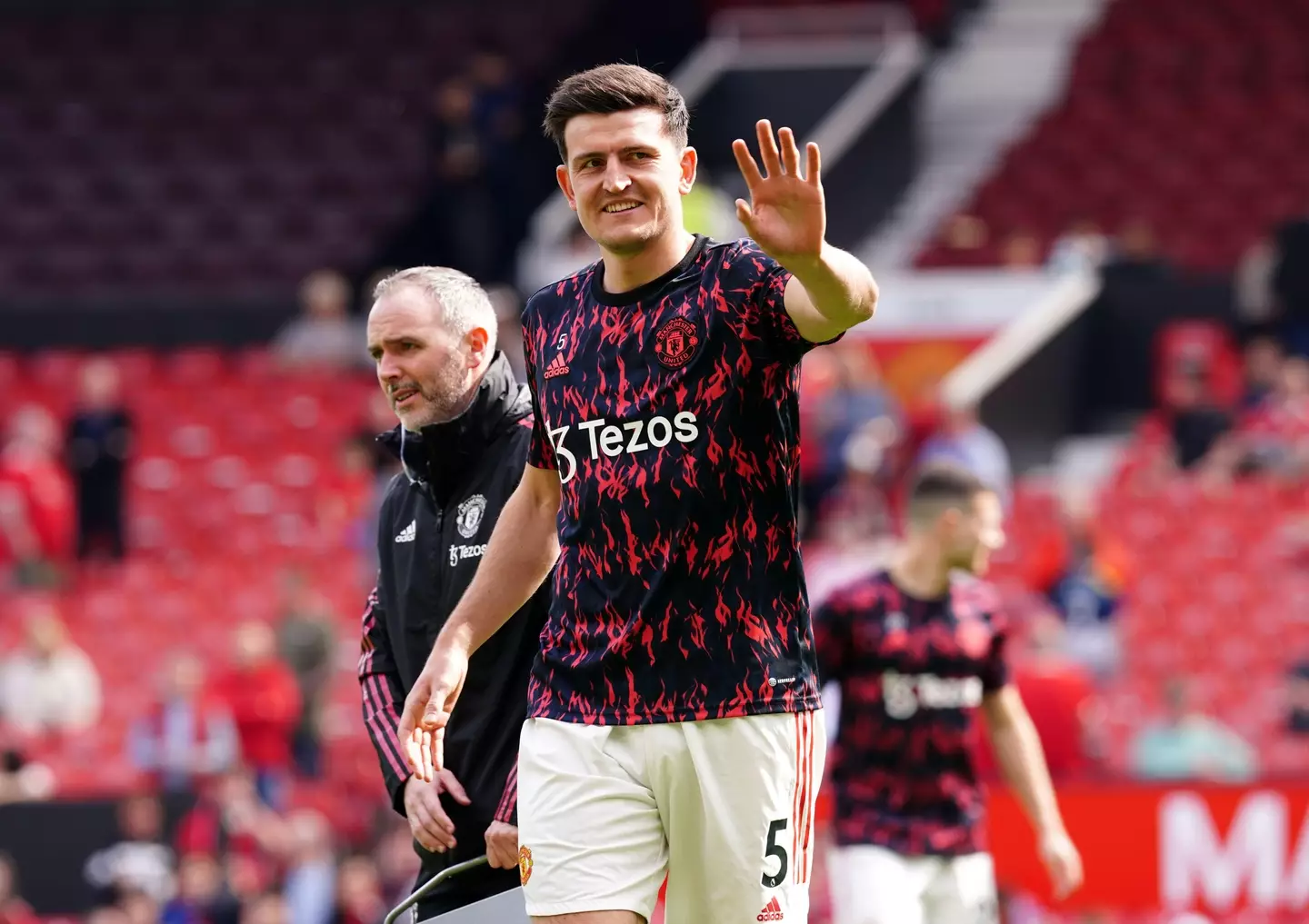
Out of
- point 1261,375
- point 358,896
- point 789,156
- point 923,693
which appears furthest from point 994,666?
point 1261,375

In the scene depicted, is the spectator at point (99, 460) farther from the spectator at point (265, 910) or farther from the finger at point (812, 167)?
the finger at point (812, 167)

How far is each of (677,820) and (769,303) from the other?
987 millimetres

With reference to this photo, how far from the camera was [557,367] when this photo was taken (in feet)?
14.4

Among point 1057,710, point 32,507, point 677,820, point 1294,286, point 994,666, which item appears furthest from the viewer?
point 1294,286

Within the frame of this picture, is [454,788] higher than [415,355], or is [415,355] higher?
[415,355]

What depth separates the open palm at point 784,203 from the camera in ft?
12.5

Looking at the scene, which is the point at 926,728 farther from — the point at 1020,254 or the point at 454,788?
the point at 1020,254

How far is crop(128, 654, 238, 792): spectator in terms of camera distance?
12.8 metres

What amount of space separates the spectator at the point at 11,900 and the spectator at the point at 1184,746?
226 inches

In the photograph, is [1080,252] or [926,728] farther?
[1080,252]

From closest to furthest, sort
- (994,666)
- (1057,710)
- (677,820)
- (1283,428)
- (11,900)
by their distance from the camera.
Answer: (677,820) → (994,666) → (1057,710) → (11,900) → (1283,428)

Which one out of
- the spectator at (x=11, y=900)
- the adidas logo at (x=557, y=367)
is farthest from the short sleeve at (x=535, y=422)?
the spectator at (x=11, y=900)

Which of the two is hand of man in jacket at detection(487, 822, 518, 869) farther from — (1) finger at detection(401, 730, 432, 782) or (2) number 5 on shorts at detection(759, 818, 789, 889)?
(2) number 5 on shorts at detection(759, 818, 789, 889)

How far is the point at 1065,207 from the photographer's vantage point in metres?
21.1
